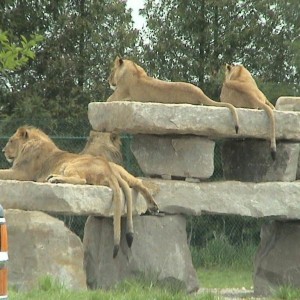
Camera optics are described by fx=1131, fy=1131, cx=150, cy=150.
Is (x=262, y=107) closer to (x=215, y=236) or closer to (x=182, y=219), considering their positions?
(x=182, y=219)

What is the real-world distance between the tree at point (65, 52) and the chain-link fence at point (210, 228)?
3.33 metres

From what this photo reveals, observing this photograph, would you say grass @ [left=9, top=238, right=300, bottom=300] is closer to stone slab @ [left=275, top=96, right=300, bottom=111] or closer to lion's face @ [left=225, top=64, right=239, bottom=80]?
stone slab @ [left=275, top=96, right=300, bottom=111]

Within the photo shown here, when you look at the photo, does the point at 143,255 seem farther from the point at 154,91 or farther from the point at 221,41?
the point at 221,41

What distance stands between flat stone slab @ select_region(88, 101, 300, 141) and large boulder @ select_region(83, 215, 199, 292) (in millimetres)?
930

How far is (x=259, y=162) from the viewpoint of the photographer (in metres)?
11.9

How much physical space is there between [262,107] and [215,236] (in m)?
4.58

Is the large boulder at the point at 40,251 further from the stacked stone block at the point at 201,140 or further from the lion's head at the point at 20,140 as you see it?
the stacked stone block at the point at 201,140

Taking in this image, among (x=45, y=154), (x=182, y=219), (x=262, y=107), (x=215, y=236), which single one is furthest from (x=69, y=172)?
(x=215, y=236)

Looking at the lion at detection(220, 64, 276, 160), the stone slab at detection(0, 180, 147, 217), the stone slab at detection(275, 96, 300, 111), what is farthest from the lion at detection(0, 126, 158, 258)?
the stone slab at detection(275, 96, 300, 111)

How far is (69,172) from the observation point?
1069 cm

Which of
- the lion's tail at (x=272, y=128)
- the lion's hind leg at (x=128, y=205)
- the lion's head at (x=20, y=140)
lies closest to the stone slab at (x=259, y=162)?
the lion's tail at (x=272, y=128)

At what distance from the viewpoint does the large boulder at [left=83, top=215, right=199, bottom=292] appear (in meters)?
11.1

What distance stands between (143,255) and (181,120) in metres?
1.38

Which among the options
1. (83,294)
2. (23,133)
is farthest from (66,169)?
(83,294)
